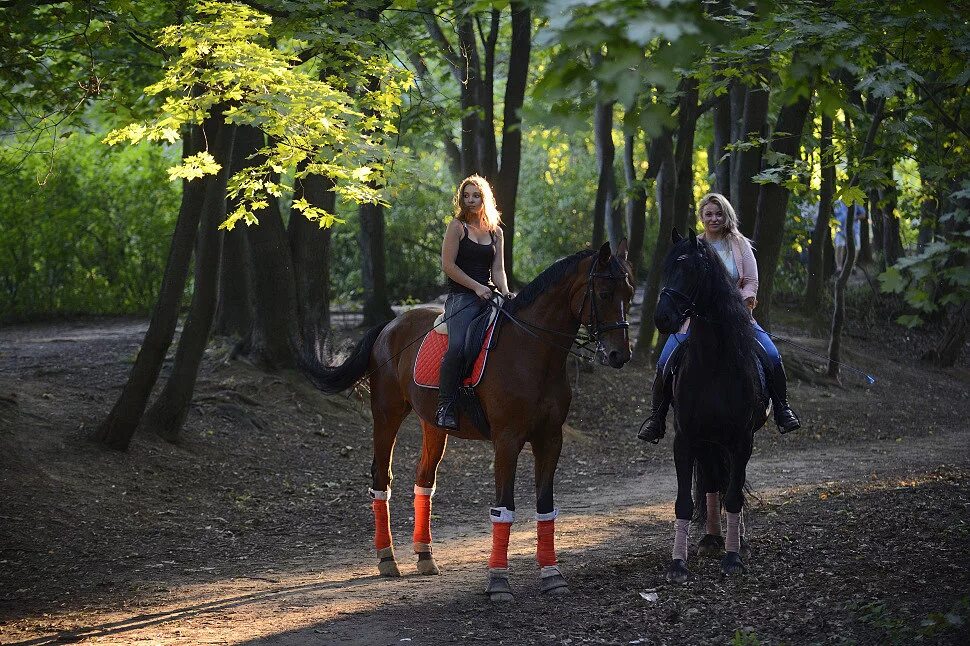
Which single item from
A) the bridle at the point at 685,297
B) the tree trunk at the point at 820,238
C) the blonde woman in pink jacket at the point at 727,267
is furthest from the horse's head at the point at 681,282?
the tree trunk at the point at 820,238

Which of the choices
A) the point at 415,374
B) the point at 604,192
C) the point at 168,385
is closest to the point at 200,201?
the point at 168,385

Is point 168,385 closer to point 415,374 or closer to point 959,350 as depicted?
point 415,374

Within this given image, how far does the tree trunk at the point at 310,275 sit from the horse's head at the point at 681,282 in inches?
338

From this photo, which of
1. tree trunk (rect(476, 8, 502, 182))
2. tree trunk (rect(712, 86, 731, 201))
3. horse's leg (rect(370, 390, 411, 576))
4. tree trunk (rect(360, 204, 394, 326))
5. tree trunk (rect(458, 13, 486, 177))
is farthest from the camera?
tree trunk (rect(712, 86, 731, 201))

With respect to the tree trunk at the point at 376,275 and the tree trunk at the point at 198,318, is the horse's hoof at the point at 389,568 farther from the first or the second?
the tree trunk at the point at 376,275

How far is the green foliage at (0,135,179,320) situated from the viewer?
2108 centimetres

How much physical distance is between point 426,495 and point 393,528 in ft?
6.89

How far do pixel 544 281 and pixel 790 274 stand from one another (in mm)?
22781

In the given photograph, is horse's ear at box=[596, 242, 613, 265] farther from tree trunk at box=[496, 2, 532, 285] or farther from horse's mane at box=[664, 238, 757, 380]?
tree trunk at box=[496, 2, 532, 285]

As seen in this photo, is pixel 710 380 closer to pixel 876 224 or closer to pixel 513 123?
pixel 513 123

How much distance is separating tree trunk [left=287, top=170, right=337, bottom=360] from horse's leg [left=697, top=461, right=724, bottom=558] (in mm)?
8078

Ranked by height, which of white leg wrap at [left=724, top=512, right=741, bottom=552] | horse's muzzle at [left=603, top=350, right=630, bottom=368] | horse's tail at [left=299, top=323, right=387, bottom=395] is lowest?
white leg wrap at [left=724, top=512, right=741, bottom=552]

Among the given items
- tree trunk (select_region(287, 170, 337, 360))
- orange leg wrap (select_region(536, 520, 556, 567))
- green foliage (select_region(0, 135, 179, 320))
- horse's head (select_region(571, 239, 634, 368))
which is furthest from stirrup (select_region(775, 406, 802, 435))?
green foliage (select_region(0, 135, 179, 320))

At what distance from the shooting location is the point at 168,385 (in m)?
12.3
